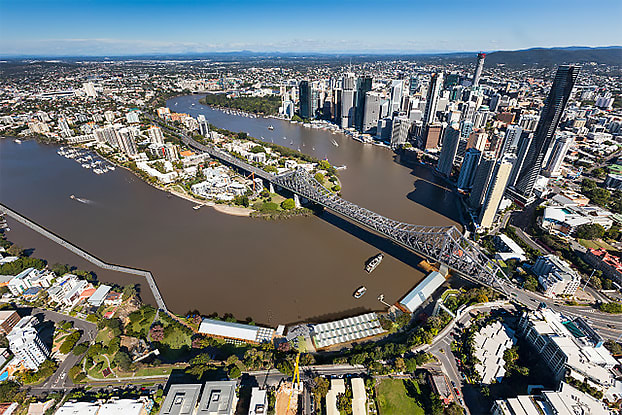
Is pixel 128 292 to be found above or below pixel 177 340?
above

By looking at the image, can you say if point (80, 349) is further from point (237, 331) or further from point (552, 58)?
point (552, 58)

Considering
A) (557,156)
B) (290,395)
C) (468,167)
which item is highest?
(557,156)

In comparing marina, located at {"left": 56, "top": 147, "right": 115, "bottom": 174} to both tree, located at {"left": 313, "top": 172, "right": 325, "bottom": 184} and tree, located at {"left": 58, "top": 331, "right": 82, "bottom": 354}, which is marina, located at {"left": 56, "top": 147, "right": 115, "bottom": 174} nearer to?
tree, located at {"left": 313, "top": 172, "right": 325, "bottom": 184}

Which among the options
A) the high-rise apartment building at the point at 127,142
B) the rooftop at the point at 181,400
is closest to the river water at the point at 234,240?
the rooftop at the point at 181,400

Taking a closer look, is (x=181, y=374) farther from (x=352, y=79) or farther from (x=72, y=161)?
(x=352, y=79)

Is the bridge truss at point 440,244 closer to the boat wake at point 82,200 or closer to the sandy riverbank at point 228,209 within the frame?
the sandy riverbank at point 228,209

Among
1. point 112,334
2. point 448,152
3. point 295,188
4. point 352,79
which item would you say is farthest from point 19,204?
point 352,79

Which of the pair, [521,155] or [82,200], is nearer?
[82,200]

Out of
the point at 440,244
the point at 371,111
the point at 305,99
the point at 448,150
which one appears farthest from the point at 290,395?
the point at 305,99
